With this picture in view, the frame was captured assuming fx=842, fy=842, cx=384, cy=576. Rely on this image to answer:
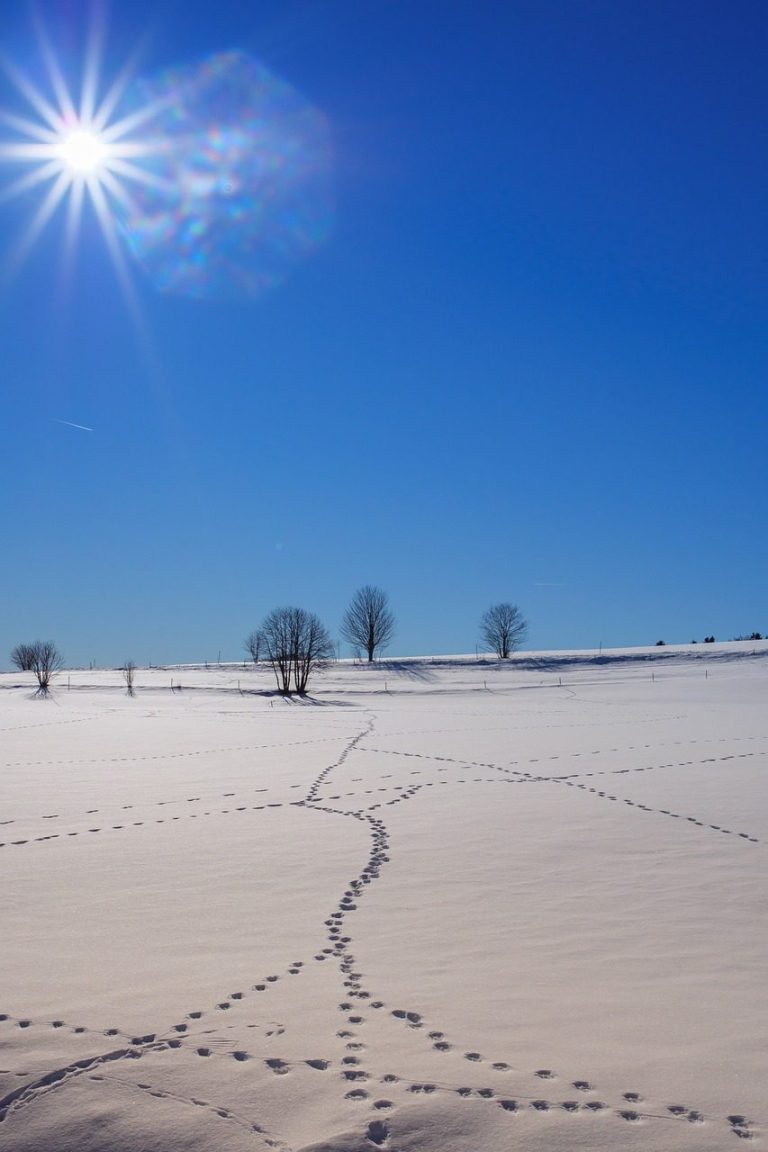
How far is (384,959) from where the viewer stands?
14.6 ft

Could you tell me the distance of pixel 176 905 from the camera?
5484 mm

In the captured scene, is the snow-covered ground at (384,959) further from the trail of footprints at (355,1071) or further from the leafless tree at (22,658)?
the leafless tree at (22,658)

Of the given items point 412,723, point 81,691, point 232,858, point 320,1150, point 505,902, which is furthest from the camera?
point 81,691

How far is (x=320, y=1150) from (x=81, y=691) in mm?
43909

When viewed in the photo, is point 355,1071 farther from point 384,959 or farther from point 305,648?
point 305,648

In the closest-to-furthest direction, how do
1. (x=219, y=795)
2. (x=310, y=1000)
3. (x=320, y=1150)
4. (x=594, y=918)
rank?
(x=320, y=1150)
(x=310, y=1000)
(x=594, y=918)
(x=219, y=795)

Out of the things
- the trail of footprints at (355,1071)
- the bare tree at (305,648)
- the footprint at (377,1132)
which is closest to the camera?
the footprint at (377,1132)

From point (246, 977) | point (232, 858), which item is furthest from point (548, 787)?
point (246, 977)

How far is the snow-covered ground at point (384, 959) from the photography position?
2947 mm

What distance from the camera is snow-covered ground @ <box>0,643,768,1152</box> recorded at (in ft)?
9.67

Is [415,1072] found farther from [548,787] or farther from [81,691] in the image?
[81,691]

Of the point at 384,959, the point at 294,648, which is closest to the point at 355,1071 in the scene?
the point at 384,959

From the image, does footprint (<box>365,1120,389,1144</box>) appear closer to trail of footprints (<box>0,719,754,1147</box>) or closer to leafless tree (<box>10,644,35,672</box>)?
trail of footprints (<box>0,719,754,1147</box>)

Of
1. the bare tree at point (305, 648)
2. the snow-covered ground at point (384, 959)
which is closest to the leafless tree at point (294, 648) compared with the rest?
the bare tree at point (305, 648)
